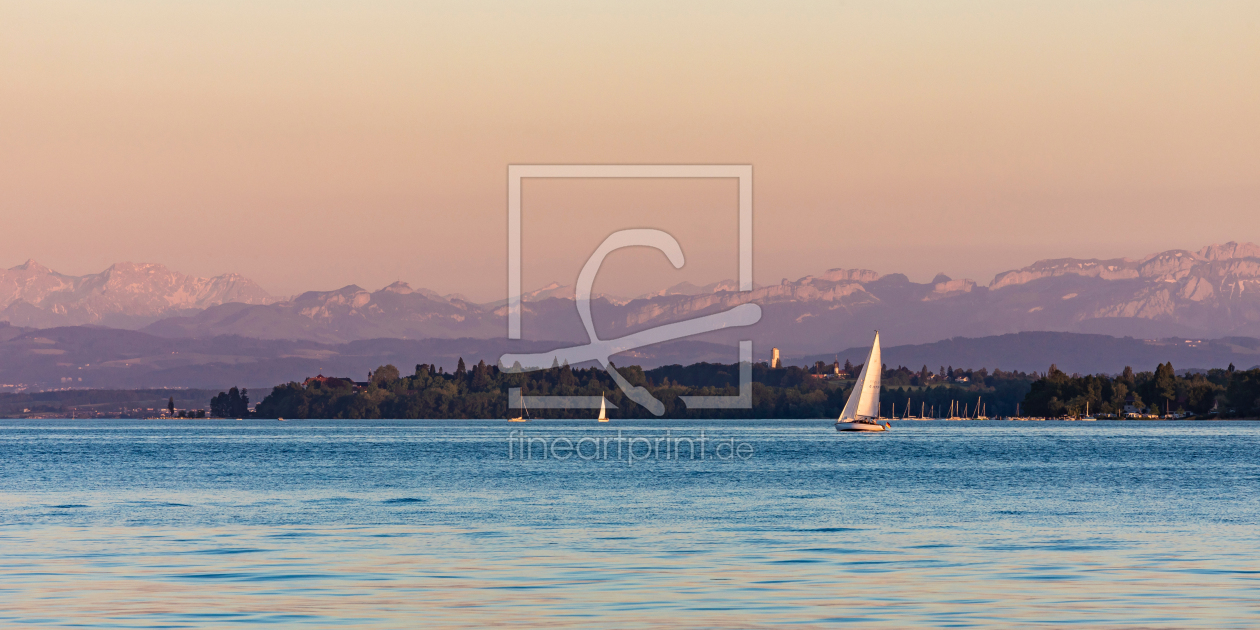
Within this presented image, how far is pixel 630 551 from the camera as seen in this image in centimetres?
4066

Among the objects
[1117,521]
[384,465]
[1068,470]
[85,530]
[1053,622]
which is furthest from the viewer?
[384,465]

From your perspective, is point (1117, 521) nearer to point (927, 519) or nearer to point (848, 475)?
point (927, 519)

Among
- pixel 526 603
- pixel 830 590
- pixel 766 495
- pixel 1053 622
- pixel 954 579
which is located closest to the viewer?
pixel 1053 622

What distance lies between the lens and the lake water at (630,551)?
29.1m

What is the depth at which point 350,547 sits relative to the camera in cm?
4231

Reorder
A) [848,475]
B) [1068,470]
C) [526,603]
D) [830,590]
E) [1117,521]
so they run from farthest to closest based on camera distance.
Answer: [1068,470] < [848,475] < [1117,521] < [830,590] < [526,603]

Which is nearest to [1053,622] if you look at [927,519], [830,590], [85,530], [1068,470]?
[830,590]

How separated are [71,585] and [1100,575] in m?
24.0

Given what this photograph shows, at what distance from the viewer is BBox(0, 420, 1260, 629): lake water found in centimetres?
2908

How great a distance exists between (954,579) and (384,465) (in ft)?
252

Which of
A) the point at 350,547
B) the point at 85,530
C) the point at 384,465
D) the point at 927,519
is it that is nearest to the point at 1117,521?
the point at 927,519

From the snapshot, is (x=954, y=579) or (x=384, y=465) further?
(x=384, y=465)

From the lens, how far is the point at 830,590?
1271 inches

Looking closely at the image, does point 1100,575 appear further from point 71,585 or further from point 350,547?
point 71,585
